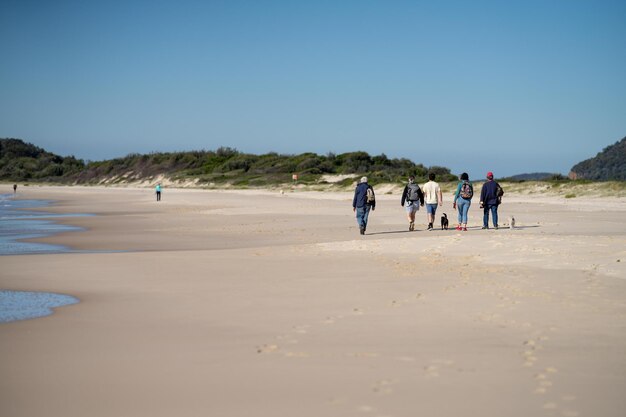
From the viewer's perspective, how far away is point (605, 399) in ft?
16.9

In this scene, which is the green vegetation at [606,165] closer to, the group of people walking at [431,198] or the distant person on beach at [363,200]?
the group of people walking at [431,198]

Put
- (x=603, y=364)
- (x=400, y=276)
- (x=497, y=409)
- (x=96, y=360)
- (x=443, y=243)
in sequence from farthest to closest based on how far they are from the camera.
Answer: (x=443, y=243) → (x=400, y=276) → (x=96, y=360) → (x=603, y=364) → (x=497, y=409)

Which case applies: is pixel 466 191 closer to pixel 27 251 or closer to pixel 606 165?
pixel 27 251

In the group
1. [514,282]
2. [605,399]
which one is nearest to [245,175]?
[514,282]

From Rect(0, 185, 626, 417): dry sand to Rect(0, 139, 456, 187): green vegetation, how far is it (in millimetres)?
44953

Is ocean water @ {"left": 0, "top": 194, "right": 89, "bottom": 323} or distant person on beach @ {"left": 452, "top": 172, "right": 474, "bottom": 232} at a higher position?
distant person on beach @ {"left": 452, "top": 172, "right": 474, "bottom": 232}

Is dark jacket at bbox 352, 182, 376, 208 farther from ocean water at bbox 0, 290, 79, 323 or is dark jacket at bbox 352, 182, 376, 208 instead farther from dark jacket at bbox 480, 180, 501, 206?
ocean water at bbox 0, 290, 79, 323

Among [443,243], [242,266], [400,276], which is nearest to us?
[400,276]

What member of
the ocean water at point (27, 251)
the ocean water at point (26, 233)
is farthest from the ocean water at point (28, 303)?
the ocean water at point (26, 233)

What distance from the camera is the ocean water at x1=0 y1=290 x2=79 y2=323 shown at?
8.60 meters

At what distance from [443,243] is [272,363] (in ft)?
32.3

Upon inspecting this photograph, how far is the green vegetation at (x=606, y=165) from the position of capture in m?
72.0

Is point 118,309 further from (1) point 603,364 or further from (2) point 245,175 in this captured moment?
(2) point 245,175

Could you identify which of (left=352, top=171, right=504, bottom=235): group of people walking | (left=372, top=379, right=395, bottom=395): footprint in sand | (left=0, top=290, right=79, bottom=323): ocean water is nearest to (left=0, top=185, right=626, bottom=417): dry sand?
(left=372, top=379, right=395, bottom=395): footprint in sand
